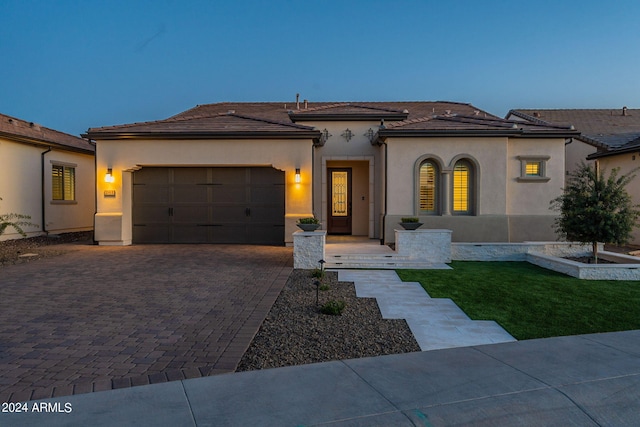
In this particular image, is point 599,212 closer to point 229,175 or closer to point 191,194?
point 229,175

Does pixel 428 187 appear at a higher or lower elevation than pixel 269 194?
higher

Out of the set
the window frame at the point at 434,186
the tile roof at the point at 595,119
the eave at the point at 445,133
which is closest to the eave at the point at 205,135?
the eave at the point at 445,133

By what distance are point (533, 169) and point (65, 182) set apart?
18.2 meters

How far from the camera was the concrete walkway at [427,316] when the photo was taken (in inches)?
187

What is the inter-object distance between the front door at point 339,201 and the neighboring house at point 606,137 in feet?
25.3

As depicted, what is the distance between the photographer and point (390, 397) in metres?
3.19

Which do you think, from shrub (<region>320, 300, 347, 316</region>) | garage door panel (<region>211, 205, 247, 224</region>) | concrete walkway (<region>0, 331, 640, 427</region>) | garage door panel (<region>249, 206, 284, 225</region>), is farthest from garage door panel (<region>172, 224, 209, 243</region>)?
concrete walkway (<region>0, 331, 640, 427</region>)

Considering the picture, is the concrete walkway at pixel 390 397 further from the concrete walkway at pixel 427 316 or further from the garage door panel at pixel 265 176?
the garage door panel at pixel 265 176

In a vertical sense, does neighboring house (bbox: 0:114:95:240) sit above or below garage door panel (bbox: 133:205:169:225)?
above

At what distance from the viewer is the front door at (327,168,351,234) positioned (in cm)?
1481

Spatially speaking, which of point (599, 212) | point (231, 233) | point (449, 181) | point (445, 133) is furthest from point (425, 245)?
point (231, 233)

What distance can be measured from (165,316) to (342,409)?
334 cm

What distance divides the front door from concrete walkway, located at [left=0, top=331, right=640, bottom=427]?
10.8 m

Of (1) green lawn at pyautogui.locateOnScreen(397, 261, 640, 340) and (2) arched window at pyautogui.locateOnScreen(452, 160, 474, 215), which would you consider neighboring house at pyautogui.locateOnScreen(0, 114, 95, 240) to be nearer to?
(1) green lawn at pyautogui.locateOnScreen(397, 261, 640, 340)
